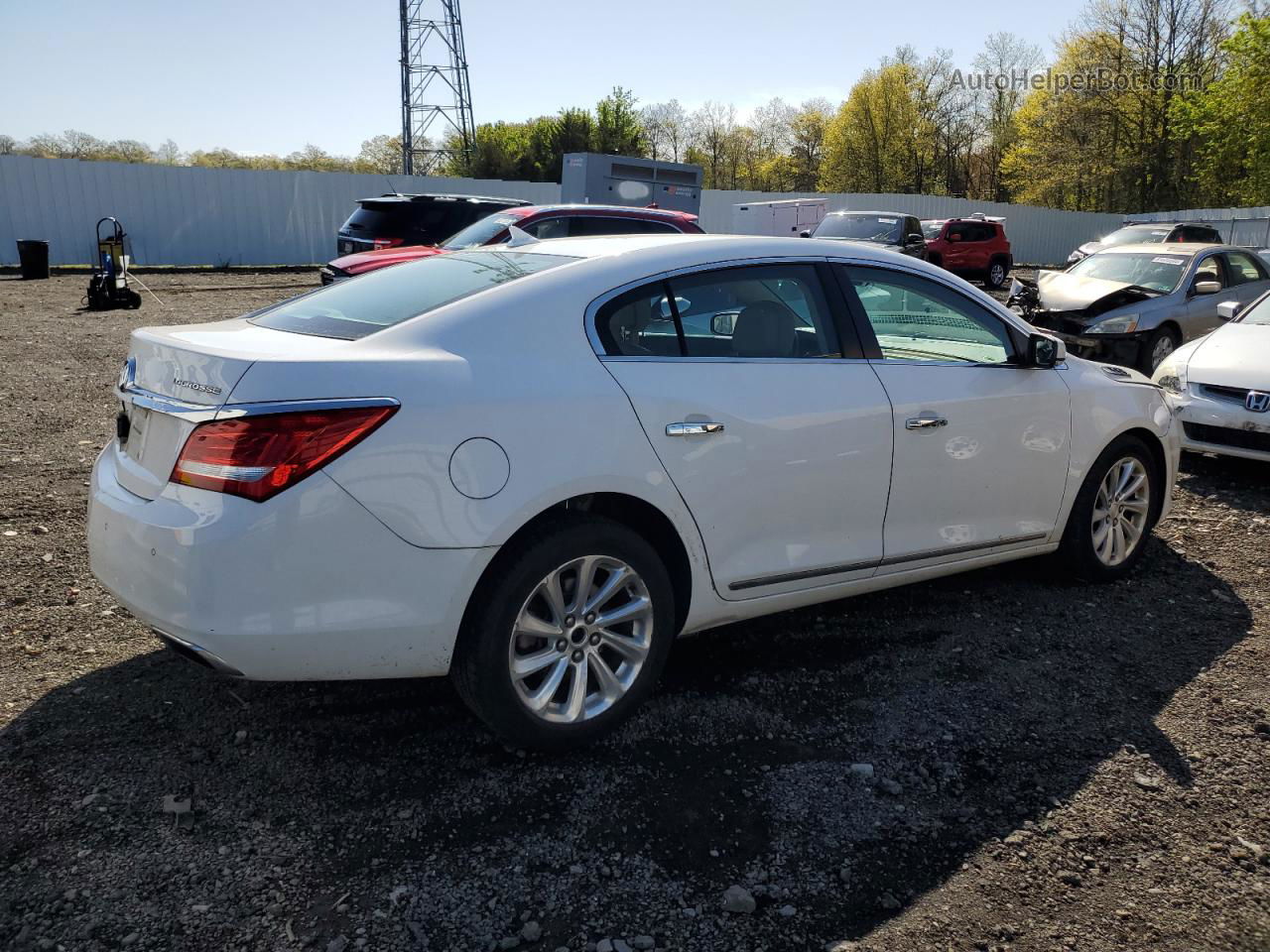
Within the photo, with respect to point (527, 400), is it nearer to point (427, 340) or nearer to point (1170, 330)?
point (427, 340)

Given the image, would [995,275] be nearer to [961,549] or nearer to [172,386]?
[961,549]

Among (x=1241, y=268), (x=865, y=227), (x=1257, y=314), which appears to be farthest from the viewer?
(x=865, y=227)

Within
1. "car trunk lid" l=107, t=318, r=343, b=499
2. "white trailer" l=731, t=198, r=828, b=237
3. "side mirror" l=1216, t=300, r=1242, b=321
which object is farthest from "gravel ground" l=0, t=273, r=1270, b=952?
"white trailer" l=731, t=198, r=828, b=237

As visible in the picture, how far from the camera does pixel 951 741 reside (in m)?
3.40

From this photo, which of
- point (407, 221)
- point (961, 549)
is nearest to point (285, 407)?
point (961, 549)

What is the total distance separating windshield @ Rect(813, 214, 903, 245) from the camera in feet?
67.3

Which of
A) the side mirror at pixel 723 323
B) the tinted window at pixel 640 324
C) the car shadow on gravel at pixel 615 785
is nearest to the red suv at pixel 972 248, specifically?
the car shadow on gravel at pixel 615 785

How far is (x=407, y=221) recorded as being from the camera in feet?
50.0

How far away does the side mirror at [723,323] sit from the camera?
3535 millimetres

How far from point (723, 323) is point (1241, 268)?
38.1 ft

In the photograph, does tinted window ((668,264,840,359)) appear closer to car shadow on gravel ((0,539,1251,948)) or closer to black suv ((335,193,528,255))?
car shadow on gravel ((0,539,1251,948))

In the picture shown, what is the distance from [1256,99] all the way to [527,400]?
1858 inches

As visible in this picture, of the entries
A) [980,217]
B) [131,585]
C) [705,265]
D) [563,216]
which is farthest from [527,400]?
[980,217]

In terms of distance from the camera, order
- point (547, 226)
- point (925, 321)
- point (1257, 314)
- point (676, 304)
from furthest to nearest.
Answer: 1. point (547, 226)
2. point (1257, 314)
3. point (925, 321)
4. point (676, 304)
